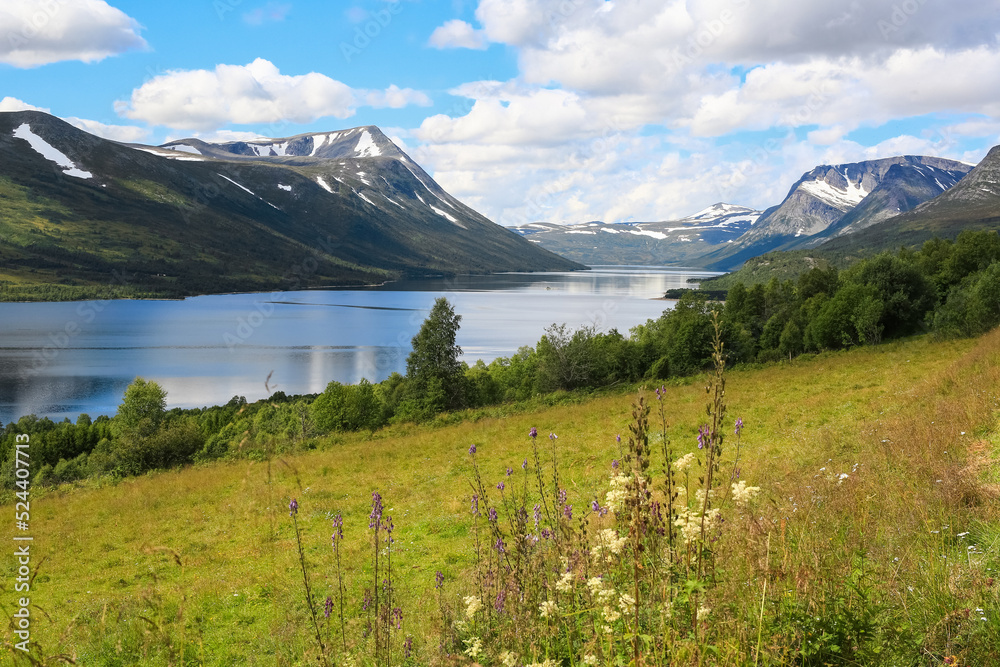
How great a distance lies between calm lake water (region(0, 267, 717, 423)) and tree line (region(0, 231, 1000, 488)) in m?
5.87

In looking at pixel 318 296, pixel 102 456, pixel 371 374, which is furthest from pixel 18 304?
pixel 102 456

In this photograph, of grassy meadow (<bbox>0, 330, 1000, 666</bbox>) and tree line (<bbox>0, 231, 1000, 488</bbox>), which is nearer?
grassy meadow (<bbox>0, 330, 1000, 666</bbox>)

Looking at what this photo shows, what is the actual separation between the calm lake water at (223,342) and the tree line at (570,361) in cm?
587

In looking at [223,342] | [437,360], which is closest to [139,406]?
[437,360]

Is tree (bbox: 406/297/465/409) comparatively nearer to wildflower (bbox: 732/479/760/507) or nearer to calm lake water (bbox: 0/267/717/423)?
calm lake water (bbox: 0/267/717/423)

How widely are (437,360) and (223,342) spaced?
216ft

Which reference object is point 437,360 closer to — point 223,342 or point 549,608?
point 549,608

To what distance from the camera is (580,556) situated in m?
3.20

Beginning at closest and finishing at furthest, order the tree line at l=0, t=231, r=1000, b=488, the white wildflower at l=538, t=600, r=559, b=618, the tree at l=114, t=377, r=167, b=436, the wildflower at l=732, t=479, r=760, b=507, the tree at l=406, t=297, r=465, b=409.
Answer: the wildflower at l=732, t=479, r=760, b=507
the white wildflower at l=538, t=600, r=559, b=618
the tree line at l=0, t=231, r=1000, b=488
the tree at l=406, t=297, r=465, b=409
the tree at l=114, t=377, r=167, b=436

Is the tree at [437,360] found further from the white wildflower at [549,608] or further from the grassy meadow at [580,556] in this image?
the white wildflower at [549,608]

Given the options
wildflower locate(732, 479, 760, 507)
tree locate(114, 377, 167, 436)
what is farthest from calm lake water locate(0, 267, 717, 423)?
wildflower locate(732, 479, 760, 507)

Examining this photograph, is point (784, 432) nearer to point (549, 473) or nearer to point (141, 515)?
point (549, 473)

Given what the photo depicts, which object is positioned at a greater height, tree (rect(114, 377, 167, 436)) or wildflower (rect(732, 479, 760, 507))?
wildflower (rect(732, 479, 760, 507))

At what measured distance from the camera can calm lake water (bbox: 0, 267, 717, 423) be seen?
6469 centimetres
